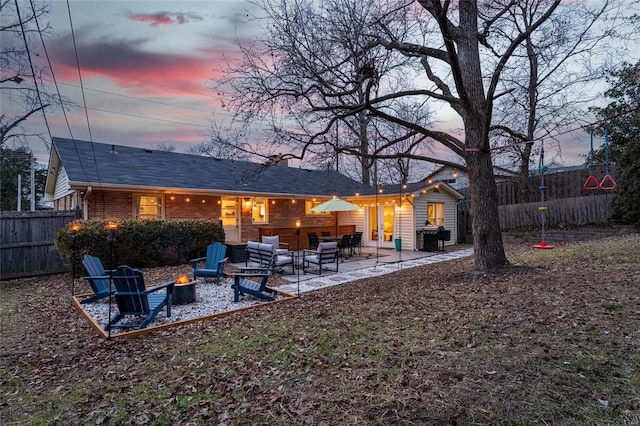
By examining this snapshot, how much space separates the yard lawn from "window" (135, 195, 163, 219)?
7.16 meters

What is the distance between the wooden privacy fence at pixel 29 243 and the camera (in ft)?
31.4

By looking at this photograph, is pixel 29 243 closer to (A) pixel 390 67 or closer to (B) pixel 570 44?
(A) pixel 390 67

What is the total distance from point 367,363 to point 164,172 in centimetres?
1305

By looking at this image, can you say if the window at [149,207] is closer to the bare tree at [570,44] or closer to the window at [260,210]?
the window at [260,210]

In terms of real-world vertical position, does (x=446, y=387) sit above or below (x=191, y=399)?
above

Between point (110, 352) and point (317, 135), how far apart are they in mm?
6139

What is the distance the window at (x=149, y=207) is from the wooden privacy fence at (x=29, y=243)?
8.36 ft

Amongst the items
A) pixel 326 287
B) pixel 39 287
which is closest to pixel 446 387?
pixel 326 287

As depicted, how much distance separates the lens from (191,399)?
10.1ft

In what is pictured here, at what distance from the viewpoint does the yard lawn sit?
2.58 meters

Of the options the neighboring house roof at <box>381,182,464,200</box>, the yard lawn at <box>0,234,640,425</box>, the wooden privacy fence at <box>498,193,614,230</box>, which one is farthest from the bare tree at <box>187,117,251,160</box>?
the wooden privacy fence at <box>498,193,614,230</box>

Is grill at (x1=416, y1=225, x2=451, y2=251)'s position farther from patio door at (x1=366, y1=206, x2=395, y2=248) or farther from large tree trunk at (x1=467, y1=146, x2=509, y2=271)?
large tree trunk at (x1=467, y1=146, x2=509, y2=271)

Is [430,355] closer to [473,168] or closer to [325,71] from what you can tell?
[473,168]

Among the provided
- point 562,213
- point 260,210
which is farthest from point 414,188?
point 260,210
